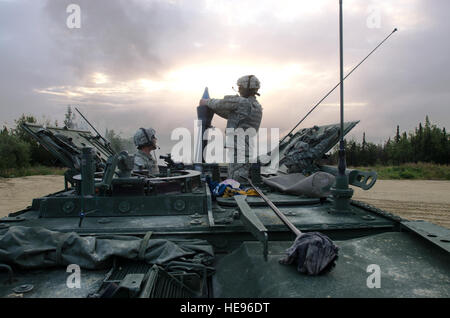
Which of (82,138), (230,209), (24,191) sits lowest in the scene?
(24,191)

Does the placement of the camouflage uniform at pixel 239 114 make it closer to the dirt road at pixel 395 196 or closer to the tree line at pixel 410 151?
the dirt road at pixel 395 196

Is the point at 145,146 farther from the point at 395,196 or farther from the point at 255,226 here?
the point at 395,196

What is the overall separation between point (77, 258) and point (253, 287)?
1.33 metres

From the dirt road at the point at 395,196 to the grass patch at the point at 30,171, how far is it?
1.44m

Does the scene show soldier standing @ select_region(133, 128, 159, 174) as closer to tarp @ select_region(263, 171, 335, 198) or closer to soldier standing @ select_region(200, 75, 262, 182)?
soldier standing @ select_region(200, 75, 262, 182)

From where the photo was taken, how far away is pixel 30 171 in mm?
23219

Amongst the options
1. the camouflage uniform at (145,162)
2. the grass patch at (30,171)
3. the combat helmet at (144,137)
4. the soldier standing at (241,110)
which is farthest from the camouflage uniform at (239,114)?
the grass patch at (30,171)

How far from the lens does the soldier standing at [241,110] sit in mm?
6352

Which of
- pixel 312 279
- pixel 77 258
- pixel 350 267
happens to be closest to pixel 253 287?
pixel 312 279

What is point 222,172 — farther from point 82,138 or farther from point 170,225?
point 170,225

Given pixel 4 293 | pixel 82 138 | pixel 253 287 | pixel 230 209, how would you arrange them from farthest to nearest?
pixel 82 138
pixel 230 209
pixel 253 287
pixel 4 293

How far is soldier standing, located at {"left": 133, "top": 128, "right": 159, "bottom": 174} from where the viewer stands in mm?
6113
